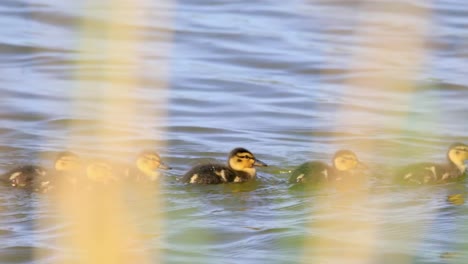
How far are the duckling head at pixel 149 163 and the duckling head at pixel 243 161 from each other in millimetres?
385

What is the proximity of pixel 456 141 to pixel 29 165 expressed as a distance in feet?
9.46

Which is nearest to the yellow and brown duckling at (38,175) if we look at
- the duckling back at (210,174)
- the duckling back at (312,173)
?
the duckling back at (210,174)

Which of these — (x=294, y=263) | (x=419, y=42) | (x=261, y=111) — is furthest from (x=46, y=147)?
(x=419, y=42)

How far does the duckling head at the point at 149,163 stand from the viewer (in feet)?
23.2

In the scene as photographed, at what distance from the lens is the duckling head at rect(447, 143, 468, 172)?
24.4 feet

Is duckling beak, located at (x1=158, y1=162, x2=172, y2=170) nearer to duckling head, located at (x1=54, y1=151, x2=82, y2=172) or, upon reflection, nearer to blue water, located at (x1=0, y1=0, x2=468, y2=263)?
blue water, located at (x1=0, y1=0, x2=468, y2=263)

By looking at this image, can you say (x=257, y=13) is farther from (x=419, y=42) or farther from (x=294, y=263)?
(x=419, y=42)

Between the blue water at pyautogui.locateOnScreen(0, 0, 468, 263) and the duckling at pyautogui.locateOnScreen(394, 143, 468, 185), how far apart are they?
0.32 feet

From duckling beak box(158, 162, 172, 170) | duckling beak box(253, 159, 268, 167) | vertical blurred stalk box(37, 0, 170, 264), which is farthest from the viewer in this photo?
duckling beak box(253, 159, 268, 167)

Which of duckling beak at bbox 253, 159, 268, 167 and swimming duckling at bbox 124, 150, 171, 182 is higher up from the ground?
duckling beak at bbox 253, 159, 268, 167

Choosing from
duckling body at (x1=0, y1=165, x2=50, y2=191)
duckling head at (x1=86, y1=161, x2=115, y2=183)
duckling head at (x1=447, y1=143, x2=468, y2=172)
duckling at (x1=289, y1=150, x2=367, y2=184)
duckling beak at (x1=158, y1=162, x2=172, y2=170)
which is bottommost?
duckling body at (x1=0, y1=165, x2=50, y2=191)

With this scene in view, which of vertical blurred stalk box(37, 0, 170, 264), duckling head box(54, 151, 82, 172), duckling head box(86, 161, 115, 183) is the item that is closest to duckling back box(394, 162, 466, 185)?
duckling head box(86, 161, 115, 183)

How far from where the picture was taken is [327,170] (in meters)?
7.20

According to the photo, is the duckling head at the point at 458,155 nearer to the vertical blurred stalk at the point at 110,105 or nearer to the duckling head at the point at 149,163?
the duckling head at the point at 149,163
